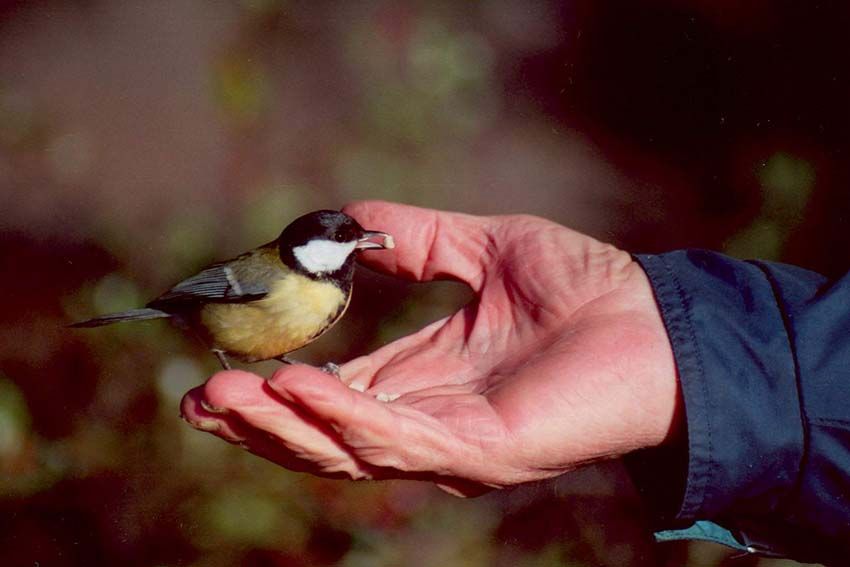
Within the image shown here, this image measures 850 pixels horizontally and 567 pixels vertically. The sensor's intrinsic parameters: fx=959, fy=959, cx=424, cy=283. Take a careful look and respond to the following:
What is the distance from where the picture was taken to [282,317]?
2.40 m

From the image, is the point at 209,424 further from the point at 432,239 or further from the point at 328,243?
the point at 432,239

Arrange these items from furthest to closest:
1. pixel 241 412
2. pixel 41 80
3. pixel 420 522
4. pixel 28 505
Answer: pixel 41 80
pixel 420 522
pixel 28 505
pixel 241 412

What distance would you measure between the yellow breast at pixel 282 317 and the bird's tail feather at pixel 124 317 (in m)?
0.20

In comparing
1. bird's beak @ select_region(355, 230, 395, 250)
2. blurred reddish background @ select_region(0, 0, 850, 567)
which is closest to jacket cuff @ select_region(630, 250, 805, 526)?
bird's beak @ select_region(355, 230, 395, 250)

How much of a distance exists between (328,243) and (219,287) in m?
0.31

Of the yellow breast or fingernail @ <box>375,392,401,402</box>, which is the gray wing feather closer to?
the yellow breast

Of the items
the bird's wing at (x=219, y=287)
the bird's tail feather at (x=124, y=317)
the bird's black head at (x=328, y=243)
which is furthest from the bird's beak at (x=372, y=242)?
the bird's tail feather at (x=124, y=317)

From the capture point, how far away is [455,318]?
8.32 feet

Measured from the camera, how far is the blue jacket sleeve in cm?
180

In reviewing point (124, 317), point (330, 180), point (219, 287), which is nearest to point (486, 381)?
point (219, 287)

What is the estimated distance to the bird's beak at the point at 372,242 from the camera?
246cm

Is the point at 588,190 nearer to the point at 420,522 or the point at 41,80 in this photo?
the point at 420,522

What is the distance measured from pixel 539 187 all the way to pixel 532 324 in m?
1.67

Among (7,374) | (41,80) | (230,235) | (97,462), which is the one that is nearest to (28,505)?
(97,462)
